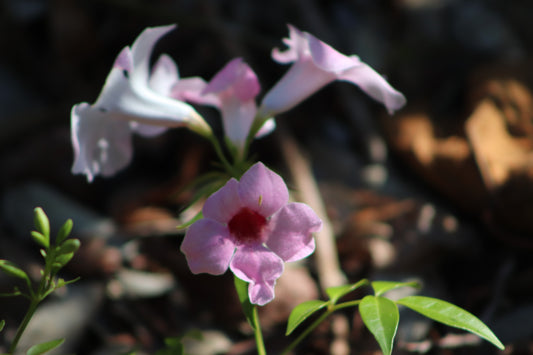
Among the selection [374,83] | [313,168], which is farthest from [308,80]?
[313,168]

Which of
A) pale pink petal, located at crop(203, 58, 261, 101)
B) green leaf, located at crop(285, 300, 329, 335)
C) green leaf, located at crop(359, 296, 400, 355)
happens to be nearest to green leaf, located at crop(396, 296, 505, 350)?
green leaf, located at crop(359, 296, 400, 355)

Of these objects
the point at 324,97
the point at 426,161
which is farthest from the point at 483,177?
the point at 324,97

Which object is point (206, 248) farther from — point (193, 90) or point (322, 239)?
point (322, 239)

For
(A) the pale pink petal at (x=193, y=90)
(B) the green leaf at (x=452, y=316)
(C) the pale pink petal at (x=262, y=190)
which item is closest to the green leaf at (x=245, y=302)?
(C) the pale pink petal at (x=262, y=190)

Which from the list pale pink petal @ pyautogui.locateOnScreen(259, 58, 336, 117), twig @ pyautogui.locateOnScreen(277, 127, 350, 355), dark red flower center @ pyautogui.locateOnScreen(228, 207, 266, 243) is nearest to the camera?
dark red flower center @ pyautogui.locateOnScreen(228, 207, 266, 243)

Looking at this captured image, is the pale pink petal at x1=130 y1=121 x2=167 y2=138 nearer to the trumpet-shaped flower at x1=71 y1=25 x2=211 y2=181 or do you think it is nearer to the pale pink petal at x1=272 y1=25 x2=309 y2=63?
the trumpet-shaped flower at x1=71 y1=25 x2=211 y2=181

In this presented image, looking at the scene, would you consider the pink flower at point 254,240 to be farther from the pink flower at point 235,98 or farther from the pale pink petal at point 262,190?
the pink flower at point 235,98
